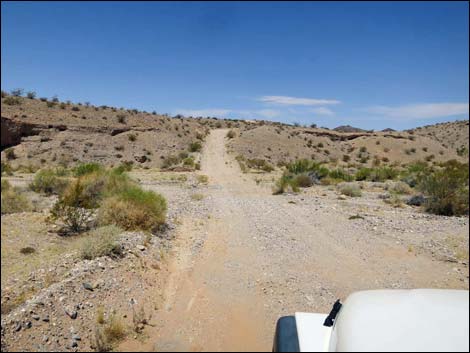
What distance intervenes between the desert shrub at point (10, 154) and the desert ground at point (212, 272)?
23594mm

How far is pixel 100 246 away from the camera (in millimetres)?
7121

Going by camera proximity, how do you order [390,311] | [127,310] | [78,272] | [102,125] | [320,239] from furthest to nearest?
1. [102,125]
2. [320,239]
3. [78,272]
4. [127,310]
5. [390,311]

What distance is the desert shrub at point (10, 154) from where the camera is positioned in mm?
32312

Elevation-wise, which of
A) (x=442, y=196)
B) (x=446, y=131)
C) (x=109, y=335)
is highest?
(x=446, y=131)

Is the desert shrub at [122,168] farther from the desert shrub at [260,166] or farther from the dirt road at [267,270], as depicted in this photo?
the desert shrub at [260,166]

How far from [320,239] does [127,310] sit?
5.82 meters

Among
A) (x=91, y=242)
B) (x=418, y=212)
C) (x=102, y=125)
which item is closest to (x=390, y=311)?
(x=91, y=242)

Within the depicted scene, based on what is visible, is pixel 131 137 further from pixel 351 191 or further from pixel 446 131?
pixel 446 131

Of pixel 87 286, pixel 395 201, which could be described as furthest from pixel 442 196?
pixel 87 286

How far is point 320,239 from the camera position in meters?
9.70

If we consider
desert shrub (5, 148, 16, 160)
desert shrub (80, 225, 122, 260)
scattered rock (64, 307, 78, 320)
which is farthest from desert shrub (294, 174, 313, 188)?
desert shrub (5, 148, 16, 160)

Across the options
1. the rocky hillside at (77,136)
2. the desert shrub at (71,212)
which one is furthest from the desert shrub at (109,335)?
the rocky hillside at (77,136)

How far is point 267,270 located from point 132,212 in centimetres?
396

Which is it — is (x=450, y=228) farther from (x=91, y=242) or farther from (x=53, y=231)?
(x=53, y=231)
